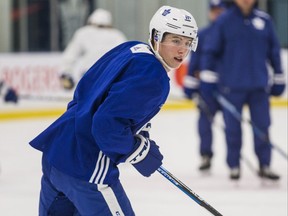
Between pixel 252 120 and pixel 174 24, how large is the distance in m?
2.53

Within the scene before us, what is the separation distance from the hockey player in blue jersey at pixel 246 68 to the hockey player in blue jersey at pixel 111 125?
235 cm

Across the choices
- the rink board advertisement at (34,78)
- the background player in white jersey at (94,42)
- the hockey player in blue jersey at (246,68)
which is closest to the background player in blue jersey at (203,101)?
the hockey player in blue jersey at (246,68)

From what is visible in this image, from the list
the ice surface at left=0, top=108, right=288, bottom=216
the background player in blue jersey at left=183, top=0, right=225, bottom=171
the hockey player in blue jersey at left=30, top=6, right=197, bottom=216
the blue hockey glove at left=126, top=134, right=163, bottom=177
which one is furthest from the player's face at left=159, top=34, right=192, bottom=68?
the background player in blue jersey at left=183, top=0, right=225, bottom=171

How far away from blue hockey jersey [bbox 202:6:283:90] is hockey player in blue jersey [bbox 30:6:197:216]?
234cm

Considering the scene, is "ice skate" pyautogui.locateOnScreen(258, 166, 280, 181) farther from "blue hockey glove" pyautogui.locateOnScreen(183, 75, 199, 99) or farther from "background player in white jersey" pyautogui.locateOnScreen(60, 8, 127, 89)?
"background player in white jersey" pyautogui.locateOnScreen(60, 8, 127, 89)

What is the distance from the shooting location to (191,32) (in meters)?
2.39

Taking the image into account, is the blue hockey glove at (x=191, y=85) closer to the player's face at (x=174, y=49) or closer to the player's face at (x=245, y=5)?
the player's face at (x=245, y=5)

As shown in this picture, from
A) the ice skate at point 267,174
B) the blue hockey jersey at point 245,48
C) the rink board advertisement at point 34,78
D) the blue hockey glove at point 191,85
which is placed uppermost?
the blue hockey jersey at point 245,48

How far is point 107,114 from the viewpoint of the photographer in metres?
2.22

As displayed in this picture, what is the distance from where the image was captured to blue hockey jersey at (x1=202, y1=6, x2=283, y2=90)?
15.6ft

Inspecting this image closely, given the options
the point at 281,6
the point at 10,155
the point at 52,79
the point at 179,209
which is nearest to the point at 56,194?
the point at 179,209

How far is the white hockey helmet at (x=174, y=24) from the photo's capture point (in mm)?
2377

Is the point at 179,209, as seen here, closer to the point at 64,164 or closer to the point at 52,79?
the point at 64,164

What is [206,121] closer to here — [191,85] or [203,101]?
[203,101]
